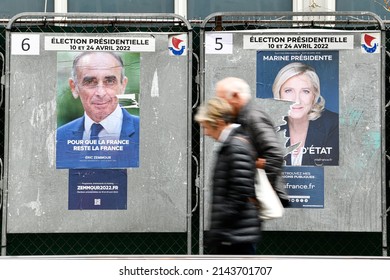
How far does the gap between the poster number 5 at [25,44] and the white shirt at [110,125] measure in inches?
32.6

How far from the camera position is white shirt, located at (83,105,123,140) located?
9.10 m

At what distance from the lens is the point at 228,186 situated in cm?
551

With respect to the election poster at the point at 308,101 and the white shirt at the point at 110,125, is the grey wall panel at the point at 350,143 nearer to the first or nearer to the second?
the election poster at the point at 308,101

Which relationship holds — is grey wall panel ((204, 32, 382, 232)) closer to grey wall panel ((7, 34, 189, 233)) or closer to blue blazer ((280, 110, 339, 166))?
blue blazer ((280, 110, 339, 166))

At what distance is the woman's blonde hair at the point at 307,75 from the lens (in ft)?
29.9

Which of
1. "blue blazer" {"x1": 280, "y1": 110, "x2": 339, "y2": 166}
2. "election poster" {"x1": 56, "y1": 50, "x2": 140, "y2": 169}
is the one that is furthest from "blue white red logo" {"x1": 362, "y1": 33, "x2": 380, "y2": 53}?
"election poster" {"x1": 56, "y1": 50, "x2": 140, "y2": 169}

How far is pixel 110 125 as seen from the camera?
29.9 ft

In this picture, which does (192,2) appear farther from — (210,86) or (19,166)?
(19,166)

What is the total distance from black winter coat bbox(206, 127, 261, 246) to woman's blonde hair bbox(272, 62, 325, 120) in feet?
11.8

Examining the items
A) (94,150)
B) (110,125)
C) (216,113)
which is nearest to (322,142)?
(110,125)

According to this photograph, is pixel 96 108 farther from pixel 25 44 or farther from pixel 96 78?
pixel 25 44

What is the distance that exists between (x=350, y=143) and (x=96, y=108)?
2551 mm
